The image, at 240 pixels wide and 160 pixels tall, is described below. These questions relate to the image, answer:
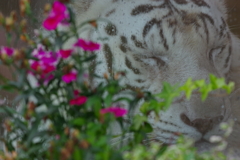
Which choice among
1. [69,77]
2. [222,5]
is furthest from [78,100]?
[222,5]

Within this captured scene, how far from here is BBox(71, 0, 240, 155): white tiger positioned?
1.34 metres

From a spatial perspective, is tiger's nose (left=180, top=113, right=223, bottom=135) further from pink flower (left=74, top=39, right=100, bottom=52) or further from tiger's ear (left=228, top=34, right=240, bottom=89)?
pink flower (left=74, top=39, right=100, bottom=52)

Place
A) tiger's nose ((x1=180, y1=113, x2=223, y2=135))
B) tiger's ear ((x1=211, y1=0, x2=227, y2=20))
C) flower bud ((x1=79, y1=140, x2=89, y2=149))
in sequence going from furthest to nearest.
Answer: tiger's ear ((x1=211, y1=0, x2=227, y2=20)), tiger's nose ((x1=180, y1=113, x2=223, y2=135)), flower bud ((x1=79, y1=140, x2=89, y2=149))

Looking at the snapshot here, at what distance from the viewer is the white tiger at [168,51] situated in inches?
52.8

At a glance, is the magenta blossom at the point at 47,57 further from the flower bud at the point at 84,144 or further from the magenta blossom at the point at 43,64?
the flower bud at the point at 84,144

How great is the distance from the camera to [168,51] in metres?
1.38

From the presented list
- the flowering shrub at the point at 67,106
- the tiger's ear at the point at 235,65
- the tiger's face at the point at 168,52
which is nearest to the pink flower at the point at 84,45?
the flowering shrub at the point at 67,106

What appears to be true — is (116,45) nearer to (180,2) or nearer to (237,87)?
(180,2)

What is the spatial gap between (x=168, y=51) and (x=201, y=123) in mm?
251

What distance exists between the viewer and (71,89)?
813 mm

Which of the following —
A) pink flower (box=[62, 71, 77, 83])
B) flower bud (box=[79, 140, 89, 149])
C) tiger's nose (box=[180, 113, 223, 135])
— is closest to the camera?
flower bud (box=[79, 140, 89, 149])

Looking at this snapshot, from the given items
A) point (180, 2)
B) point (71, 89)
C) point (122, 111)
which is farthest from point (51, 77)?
point (180, 2)

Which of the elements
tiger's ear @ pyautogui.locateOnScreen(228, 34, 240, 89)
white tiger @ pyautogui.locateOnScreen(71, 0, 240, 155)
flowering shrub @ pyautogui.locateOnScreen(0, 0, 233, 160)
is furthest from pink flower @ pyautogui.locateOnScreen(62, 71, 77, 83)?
tiger's ear @ pyautogui.locateOnScreen(228, 34, 240, 89)

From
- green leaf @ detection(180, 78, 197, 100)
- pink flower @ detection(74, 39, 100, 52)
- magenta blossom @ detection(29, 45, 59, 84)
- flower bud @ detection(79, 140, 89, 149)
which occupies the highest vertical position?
pink flower @ detection(74, 39, 100, 52)
